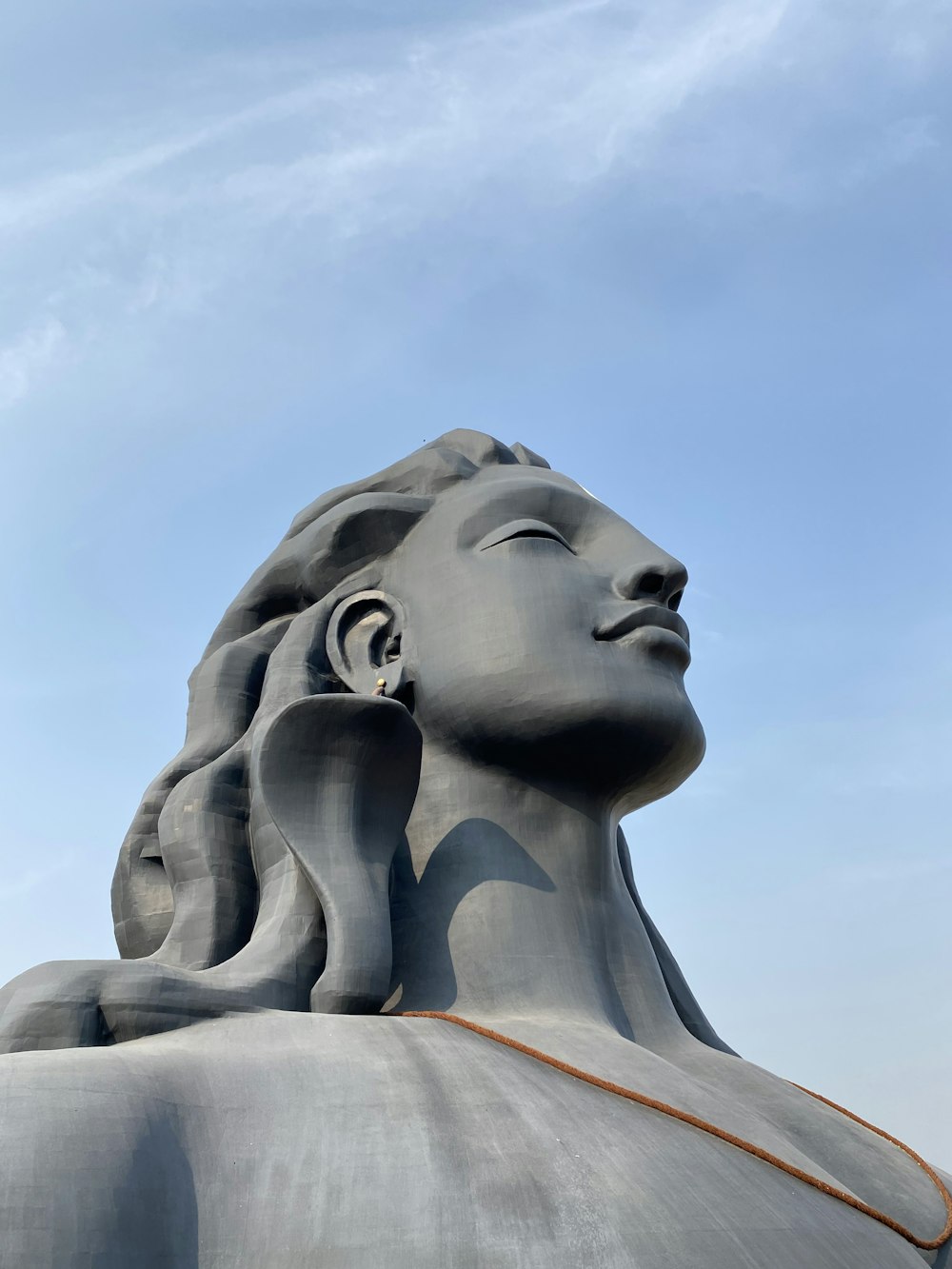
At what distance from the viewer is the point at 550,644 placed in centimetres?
871

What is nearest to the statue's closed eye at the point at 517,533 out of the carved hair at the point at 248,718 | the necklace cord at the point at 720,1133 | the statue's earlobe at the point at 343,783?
the carved hair at the point at 248,718

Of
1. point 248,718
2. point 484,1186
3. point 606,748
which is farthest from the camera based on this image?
point 248,718

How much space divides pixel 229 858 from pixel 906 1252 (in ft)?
14.3

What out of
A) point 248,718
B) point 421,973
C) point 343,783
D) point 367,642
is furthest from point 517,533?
point 421,973

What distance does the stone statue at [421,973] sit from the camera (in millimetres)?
6016

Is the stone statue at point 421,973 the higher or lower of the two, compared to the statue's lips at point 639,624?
lower

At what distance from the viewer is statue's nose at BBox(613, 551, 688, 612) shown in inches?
360

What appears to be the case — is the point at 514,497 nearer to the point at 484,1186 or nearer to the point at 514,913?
the point at 514,913

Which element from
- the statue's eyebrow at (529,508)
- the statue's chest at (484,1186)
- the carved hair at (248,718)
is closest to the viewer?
the statue's chest at (484,1186)

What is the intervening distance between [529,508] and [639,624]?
1.14 metres

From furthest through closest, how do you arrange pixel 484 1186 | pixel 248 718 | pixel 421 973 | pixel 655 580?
pixel 248 718 < pixel 655 580 < pixel 421 973 < pixel 484 1186

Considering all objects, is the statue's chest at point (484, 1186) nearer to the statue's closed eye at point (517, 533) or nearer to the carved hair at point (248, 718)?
the carved hair at point (248, 718)

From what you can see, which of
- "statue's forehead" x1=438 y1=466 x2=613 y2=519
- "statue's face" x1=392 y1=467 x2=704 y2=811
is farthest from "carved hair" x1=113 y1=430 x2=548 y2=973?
"statue's face" x1=392 y1=467 x2=704 y2=811

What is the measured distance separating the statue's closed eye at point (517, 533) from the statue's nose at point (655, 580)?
0.47m
